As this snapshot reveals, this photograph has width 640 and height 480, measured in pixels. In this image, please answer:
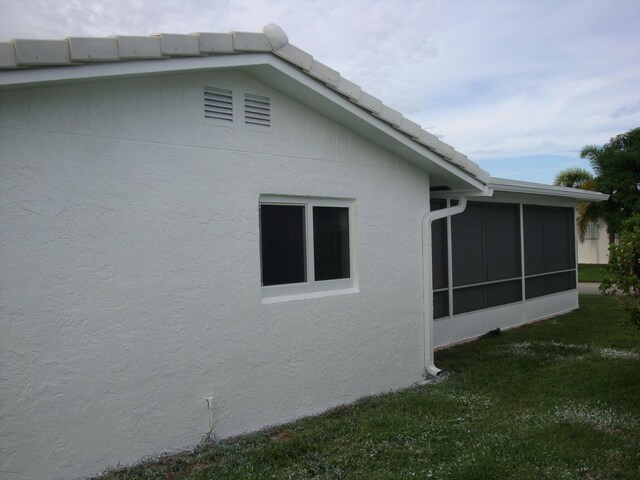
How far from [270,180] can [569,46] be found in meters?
10.6

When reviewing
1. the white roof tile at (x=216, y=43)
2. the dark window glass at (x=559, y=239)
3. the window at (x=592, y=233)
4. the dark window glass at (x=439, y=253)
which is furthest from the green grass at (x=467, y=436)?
the window at (x=592, y=233)

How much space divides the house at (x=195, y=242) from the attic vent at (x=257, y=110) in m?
0.02

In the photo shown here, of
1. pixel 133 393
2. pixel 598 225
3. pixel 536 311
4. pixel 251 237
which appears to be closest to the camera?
pixel 133 393

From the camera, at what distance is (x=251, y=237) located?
5699mm

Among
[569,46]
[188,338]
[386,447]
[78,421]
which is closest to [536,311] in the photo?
[569,46]

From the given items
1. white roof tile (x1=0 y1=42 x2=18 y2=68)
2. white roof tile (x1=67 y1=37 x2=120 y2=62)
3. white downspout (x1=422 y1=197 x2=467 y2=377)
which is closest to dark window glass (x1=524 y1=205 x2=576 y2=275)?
white downspout (x1=422 y1=197 x2=467 y2=377)

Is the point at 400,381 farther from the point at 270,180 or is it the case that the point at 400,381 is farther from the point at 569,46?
the point at 569,46

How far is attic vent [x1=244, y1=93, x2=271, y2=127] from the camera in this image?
5.80m

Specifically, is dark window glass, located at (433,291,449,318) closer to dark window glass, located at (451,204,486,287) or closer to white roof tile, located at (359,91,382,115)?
dark window glass, located at (451,204,486,287)

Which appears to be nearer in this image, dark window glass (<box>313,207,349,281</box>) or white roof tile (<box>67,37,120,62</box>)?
white roof tile (<box>67,37,120,62</box>)

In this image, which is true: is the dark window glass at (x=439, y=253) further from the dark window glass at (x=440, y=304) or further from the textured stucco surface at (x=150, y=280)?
the textured stucco surface at (x=150, y=280)

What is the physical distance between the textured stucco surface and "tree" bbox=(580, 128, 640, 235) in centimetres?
2443

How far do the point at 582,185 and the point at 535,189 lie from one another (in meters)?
19.6

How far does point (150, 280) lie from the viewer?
493 cm
